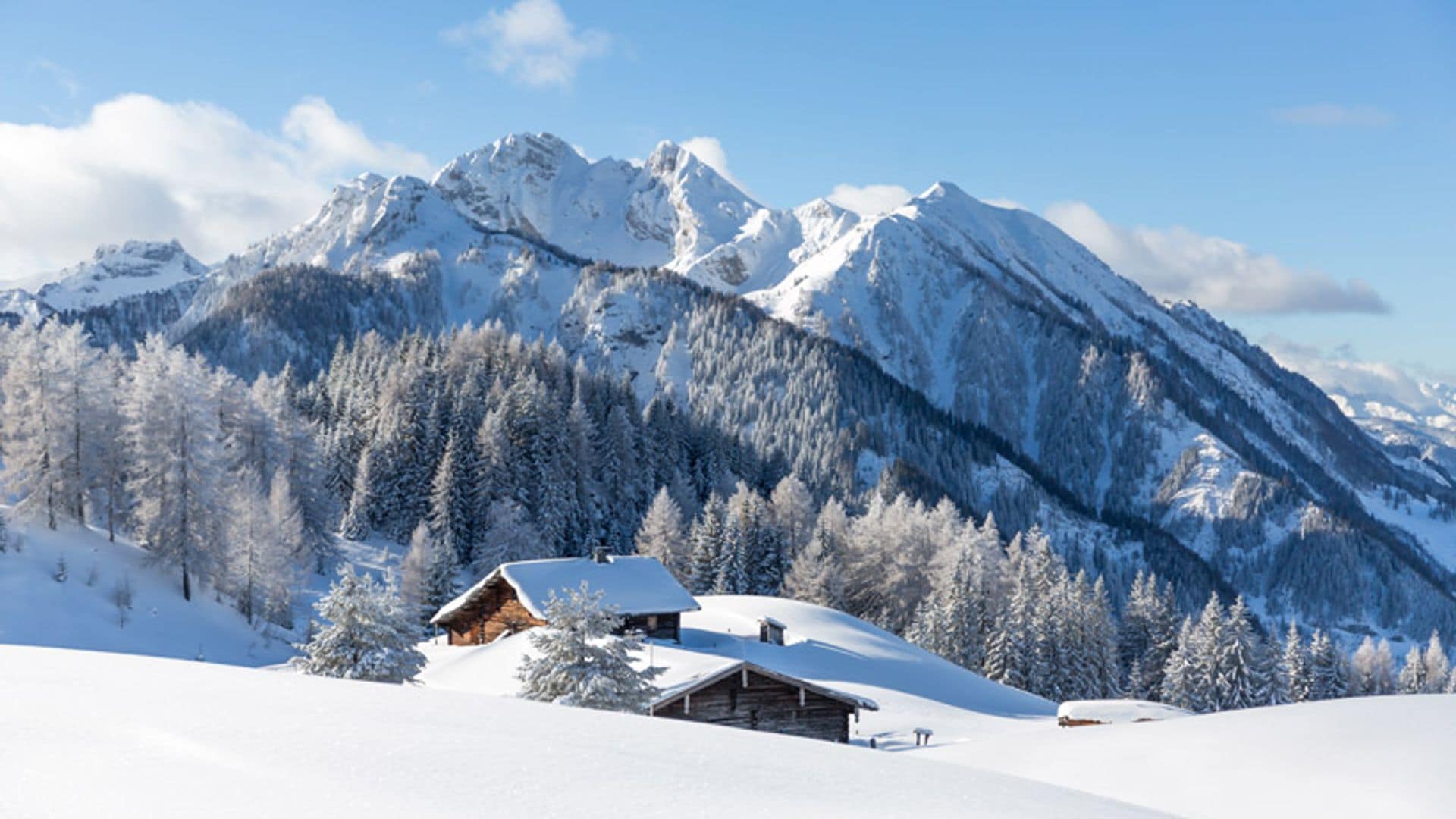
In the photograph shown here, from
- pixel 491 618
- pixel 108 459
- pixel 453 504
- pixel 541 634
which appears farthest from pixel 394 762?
pixel 453 504

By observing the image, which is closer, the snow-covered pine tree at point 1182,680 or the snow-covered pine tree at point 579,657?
the snow-covered pine tree at point 579,657

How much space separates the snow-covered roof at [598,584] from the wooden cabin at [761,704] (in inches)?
718

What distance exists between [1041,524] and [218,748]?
183932mm

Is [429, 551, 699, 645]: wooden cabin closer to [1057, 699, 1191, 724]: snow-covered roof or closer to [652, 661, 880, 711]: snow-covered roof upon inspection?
[652, 661, 880, 711]: snow-covered roof

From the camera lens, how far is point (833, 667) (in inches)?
1925

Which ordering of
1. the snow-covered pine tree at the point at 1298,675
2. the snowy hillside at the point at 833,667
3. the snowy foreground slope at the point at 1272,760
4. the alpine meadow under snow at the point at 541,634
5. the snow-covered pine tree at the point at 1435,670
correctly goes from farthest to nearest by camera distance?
1. the snow-covered pine tree at the point at 1435,670
2. the snow-covered pine tree at the point at 1298,675
3. the snowy hillside at the point at 833,667
4. the snowy foreground slope at the point at 1272,760
5. the alpine meadow under snow at the point at 541,634

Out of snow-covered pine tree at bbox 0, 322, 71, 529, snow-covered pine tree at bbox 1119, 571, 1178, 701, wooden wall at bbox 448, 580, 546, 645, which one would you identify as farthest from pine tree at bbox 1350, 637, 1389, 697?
snow-covered pine tree at bbox 0, 322, 71, 529

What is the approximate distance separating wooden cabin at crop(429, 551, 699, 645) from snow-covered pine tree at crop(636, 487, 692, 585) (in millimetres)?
28327

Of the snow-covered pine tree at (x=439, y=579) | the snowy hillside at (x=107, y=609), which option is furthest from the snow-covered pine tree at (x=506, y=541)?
the snowy hillside at (x=107, y=609)

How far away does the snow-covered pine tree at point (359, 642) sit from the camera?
25.7m

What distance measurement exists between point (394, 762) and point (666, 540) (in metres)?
72.9

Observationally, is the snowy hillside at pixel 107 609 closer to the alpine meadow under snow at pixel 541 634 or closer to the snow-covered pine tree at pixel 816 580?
the alpine meadow under snow at pixel 541 634

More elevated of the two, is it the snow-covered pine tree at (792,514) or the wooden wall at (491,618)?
the snow-covered pine tree at (792,514)

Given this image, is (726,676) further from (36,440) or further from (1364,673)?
(1364,673)
